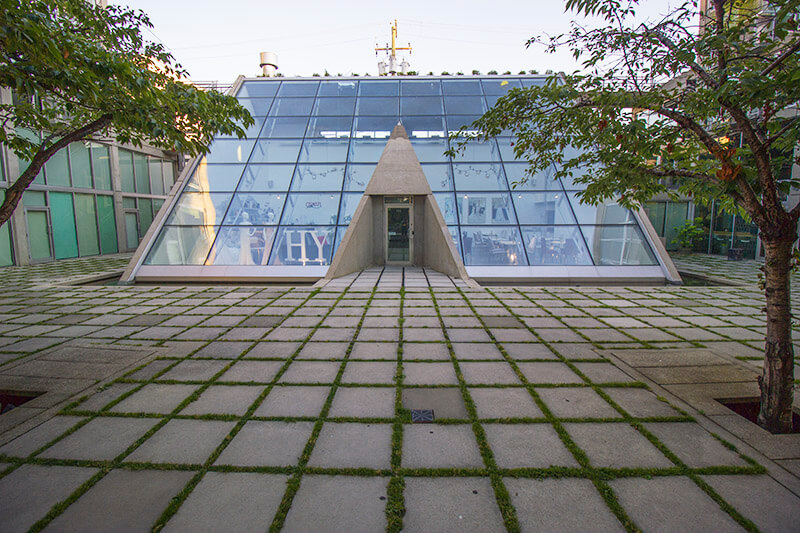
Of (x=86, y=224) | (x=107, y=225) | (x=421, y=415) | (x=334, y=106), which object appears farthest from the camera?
(x=107, y=225)

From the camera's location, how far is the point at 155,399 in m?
3.53

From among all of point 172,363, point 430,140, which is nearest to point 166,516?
point 172,363

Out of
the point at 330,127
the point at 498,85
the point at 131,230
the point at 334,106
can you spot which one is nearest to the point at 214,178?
the point at 330,127

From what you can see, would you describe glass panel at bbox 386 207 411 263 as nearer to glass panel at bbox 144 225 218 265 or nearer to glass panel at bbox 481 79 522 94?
glass panel at bbox 144 225 218 265

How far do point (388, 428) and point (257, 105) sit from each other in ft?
47.9

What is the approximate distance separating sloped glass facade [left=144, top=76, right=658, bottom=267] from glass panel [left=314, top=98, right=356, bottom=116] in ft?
0.25

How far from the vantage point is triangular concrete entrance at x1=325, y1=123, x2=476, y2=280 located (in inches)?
400

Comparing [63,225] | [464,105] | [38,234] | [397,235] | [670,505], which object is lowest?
[670,505]

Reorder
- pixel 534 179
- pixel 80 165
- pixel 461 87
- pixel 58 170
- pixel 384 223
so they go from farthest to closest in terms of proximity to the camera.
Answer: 1. pixel 80 165
2. pixel 461 87
3. pixel 58 170
4. pixel 384 223
5. pixel 534 179

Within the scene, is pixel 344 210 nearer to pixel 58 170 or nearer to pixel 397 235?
pixel 397 235

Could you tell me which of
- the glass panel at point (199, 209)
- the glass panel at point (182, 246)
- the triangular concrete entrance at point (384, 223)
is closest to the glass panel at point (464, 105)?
the triangular concrete entrance at point (384, 223)

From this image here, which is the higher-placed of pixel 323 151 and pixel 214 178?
pixel 323 151

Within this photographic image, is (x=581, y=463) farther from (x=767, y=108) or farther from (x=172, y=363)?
(x=172, y=363)

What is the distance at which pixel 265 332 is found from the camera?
18.1 feet
